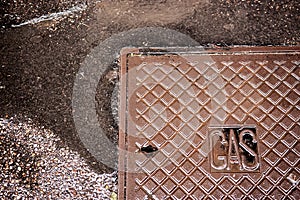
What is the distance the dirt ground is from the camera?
222 centimetres

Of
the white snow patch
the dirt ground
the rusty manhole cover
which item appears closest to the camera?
the rusty manhole cover

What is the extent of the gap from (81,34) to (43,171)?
716 millimetres

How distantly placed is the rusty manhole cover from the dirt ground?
0.11m

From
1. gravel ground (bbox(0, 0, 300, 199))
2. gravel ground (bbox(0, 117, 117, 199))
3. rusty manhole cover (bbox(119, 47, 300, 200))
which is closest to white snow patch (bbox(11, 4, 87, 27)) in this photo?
gravel ground (bbox(0, 0, 300, 199))

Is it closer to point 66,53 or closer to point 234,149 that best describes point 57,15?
point 66,53

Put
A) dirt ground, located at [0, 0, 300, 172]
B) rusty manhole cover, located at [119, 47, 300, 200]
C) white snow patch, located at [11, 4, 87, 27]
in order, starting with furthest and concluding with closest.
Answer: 1. white snow patch, located at [11, 4, 87, 27]
2. dirt ground, located at [0, 0, 300, 172]
3. rusty manhole cover, located at [119, 47, 300, 200]

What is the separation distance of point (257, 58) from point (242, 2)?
1.16ft

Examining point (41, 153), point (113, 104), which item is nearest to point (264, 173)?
point (113, 104)

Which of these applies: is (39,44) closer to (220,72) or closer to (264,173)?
(220,72)

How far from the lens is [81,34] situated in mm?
2342

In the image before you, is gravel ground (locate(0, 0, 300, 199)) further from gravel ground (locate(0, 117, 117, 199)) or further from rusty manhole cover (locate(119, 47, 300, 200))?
rusty manhole cover (locate(119, 47, 300, 200))

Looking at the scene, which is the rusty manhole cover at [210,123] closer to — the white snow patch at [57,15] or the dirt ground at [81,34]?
the dirt ground at [81,34]

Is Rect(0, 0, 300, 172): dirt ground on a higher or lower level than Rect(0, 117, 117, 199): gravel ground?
higher

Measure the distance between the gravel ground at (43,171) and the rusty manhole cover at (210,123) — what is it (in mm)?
154
